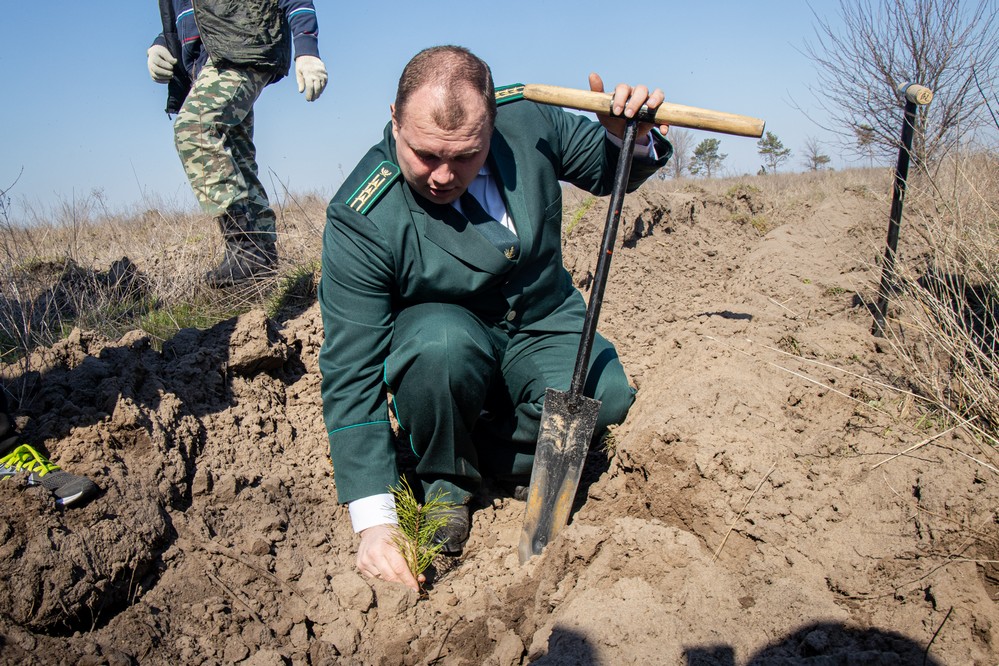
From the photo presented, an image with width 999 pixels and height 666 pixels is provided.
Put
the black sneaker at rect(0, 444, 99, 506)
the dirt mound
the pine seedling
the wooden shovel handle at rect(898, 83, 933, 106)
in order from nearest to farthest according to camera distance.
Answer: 1. the dirt mound
2. the black sneaker at rect(0, 444, 99, 506)
3. the pine seedling
4. the wooden shovel handle at rect(898, 83, 933, 106)

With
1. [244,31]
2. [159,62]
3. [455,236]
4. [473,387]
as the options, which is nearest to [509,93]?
[455,236]

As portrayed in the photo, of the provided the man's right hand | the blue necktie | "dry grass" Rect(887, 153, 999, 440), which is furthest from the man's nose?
"dry grass" Rect(887, 153, 999, 440)

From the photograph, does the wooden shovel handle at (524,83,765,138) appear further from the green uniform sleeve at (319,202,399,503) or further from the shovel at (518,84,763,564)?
the green uniform sleeve at (319,202,399,503)

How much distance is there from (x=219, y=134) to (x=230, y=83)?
0.30 meters

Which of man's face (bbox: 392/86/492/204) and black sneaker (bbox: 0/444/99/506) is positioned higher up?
man's face (bbox: 392/86/492/204)

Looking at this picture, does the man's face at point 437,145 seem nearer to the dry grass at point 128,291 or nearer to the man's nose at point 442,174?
the man's nose at point 442,174

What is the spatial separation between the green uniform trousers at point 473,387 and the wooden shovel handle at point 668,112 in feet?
2.81

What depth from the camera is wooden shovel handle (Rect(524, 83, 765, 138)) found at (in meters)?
2.37

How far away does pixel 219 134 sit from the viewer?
4.30m

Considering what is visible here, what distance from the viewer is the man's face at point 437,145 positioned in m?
2.37

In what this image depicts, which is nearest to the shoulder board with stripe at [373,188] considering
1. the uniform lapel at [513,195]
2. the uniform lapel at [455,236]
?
the uniform lapel at [455,236]

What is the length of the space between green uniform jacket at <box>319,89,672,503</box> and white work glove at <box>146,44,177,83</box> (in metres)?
2.66

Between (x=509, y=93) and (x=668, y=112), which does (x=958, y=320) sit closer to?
(x=668, y=112)

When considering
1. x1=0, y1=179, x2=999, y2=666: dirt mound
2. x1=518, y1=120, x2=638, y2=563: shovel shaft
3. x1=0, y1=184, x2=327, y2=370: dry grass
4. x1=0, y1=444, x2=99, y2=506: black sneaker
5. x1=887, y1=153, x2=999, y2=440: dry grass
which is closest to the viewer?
x1=0, y1=179, x2=999, y2=666: dirt mound
